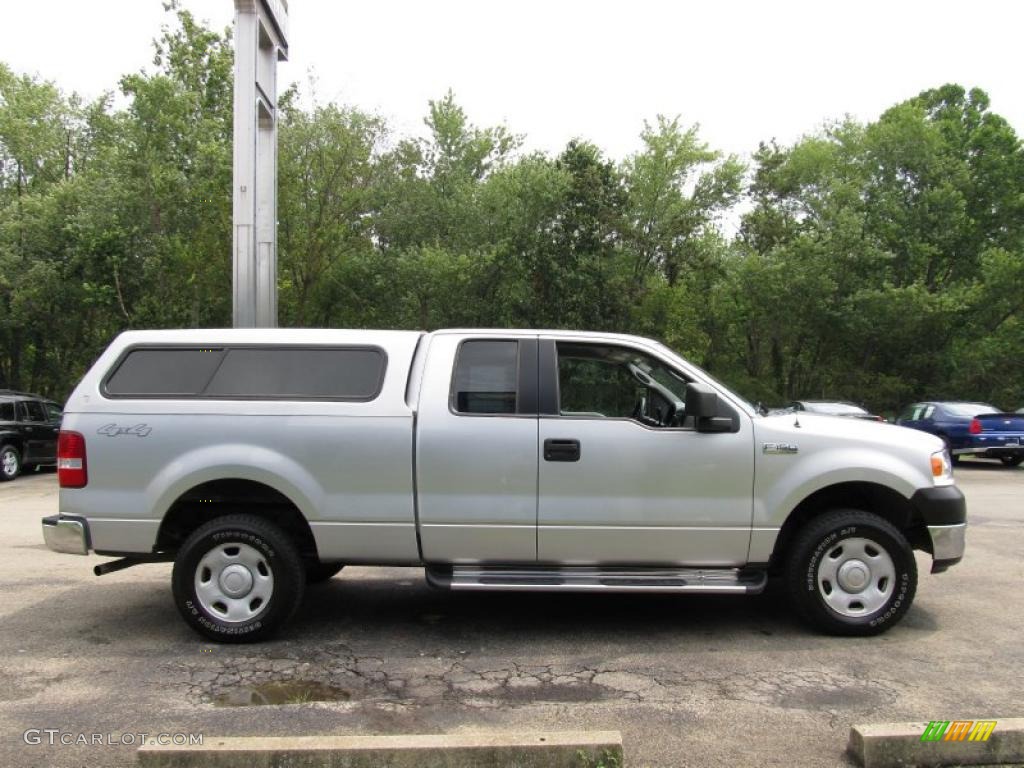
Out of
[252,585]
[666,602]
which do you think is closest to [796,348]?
[666,602]

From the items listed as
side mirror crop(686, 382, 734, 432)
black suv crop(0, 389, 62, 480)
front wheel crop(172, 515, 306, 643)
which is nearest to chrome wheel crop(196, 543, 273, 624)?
front wheel crop(172, 515, 306, 643)

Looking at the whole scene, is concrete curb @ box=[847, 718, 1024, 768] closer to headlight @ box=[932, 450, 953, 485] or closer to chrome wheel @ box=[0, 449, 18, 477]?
headlight @ box=[932, 450, 953, 485]

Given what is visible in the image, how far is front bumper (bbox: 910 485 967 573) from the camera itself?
4918 millimetres

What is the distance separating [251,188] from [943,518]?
9572 mm

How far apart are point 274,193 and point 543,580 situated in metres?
8.79

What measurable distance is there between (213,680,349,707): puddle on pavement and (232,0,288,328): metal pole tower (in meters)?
7.31

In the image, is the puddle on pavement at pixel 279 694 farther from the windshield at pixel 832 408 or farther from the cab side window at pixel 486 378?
the windshield at pixel 832 408

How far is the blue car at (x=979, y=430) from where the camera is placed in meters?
17.0

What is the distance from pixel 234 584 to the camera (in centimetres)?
487

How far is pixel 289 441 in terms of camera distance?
4836 millimetres

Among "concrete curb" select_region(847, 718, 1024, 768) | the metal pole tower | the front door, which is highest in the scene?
the metal pole tower

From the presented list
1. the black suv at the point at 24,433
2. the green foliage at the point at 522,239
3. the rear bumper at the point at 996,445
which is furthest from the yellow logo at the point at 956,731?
the green foliage at the point at 522,239

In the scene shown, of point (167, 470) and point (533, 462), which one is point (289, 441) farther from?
point (533, 462)
